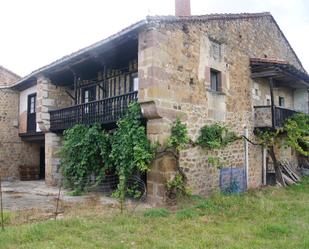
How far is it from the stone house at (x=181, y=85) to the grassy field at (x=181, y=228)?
5.91ft

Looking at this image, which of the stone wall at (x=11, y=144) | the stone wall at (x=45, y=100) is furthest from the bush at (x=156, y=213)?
the stone wall at (x=11, y=144)

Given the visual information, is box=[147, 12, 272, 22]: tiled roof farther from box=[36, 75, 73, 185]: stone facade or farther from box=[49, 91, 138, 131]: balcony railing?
box=[36, 75, 73, 185]: stone facade

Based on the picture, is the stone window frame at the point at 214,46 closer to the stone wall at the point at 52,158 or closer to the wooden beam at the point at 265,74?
the wooden beam at the point at 265,74

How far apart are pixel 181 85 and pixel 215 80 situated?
8.30 ft

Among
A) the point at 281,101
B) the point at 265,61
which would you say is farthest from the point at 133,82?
the point at 281,101

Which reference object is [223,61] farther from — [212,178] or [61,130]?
[61,130]

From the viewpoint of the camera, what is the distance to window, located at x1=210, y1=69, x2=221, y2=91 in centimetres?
1273

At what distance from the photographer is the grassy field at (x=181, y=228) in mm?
6262

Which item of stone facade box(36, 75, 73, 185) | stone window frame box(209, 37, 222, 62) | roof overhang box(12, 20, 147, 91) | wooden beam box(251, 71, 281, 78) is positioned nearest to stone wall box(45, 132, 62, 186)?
stone facade box(36, 75, 73, 185)

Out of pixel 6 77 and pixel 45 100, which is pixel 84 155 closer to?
pixel 45 100

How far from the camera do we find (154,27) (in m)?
10.1

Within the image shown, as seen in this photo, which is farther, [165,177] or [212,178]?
[212,178]

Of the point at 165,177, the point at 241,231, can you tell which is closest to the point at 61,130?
the point at 165,177

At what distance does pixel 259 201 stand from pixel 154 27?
6.28 metres
